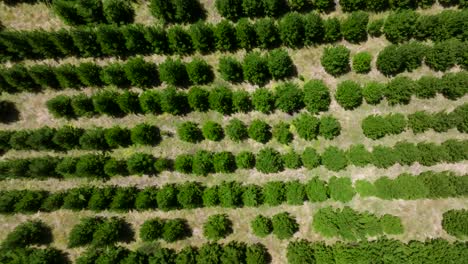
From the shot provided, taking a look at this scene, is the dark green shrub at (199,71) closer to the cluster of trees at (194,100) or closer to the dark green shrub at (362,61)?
the cluster of trees at (194,100)

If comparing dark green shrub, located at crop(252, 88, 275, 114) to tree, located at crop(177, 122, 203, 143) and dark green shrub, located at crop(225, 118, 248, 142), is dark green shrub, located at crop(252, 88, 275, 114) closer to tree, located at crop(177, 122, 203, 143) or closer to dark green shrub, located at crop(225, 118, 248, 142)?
dark green shrub, located at crop(225, 118, 248, 142)

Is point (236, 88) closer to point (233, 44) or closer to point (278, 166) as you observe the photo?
point (233, 44)

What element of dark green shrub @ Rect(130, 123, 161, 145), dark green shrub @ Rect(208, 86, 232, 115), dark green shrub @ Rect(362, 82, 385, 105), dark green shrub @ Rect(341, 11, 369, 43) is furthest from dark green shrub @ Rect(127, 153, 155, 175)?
dark green shrub @ Rect(341, 11, 369, 43)

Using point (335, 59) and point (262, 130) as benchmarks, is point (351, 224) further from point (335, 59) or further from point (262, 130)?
point (335, 59)

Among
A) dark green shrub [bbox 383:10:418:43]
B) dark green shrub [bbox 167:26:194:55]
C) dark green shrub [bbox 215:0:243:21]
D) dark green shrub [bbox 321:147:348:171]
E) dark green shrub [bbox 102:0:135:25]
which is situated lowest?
dark green shrub [bbox 321:147:348:171]

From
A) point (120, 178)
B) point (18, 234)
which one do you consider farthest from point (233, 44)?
point (18, 234)

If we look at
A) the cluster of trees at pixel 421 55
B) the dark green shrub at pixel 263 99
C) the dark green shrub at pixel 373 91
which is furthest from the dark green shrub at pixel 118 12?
the cluster of trees at pixel 421 55
